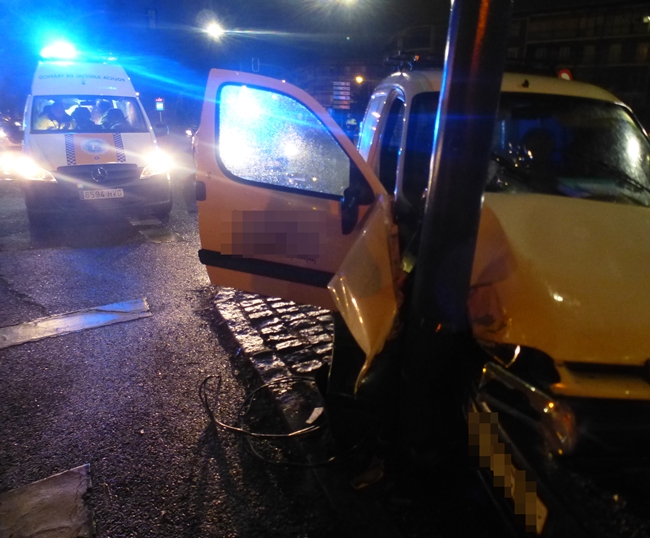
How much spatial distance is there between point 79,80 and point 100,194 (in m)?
2.39

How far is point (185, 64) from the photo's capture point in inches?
1528

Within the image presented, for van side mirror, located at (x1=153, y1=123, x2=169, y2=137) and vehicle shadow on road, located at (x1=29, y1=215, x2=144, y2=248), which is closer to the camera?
vehicle shadow on road, located at (x1=29, y1=215, x2=144, y2=248)

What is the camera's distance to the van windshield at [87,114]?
8.04 metres

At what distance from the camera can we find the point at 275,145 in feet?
11.4

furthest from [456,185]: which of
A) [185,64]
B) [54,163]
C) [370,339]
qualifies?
[185,64]

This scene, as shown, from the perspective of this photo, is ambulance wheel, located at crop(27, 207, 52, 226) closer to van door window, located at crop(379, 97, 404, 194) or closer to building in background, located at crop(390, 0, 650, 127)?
van door window, located at crop(379, 97, 404, 194)

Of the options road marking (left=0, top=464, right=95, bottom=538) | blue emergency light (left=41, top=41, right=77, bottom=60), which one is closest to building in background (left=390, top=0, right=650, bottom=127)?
blue emergency light (left=41, top=41, right=77, bottom=60)

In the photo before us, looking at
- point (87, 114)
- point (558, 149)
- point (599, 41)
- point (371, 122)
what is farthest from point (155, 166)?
point (599, 41)

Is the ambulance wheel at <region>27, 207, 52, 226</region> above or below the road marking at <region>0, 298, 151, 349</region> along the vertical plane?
above

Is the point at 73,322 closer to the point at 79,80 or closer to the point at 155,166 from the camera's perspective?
the point at 155,166

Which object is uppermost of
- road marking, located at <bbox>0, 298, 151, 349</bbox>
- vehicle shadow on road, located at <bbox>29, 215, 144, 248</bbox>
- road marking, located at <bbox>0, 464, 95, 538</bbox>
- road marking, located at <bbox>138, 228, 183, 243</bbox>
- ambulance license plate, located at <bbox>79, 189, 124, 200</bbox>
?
ambulance license plate, located at <bbox>79, 189, 124, 200</bbox>

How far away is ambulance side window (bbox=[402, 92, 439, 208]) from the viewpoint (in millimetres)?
3395

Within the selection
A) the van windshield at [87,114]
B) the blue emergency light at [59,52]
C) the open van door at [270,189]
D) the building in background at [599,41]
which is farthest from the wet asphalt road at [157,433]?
the building in background at [599,41]

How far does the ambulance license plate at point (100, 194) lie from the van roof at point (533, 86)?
549 centimetres
